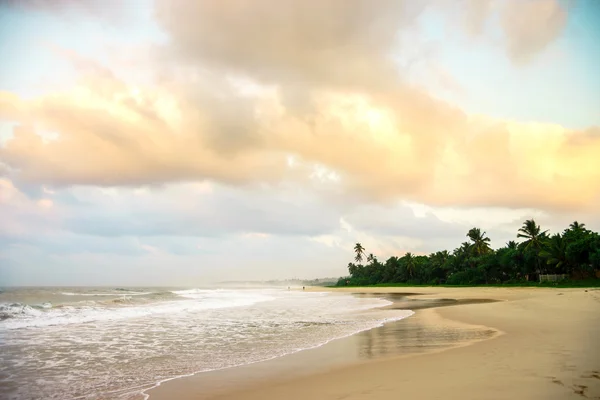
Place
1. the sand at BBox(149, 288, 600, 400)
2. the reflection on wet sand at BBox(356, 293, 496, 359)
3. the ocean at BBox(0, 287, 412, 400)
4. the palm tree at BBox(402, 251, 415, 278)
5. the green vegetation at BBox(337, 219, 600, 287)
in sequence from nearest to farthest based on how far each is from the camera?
the sand at BBox(149, 288, 600, 400)
the ocean at BBox(0, 287, 412, 400)
the reflection on wet sand at BBox(356, 293, 496, 359)
the green vegetation at BBox(337, 219, 600, 287)
the palm tree at BBox(402, 251, 415, 278)

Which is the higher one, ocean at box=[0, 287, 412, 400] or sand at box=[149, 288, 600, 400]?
sand at box=[149, 288, 600, 400]

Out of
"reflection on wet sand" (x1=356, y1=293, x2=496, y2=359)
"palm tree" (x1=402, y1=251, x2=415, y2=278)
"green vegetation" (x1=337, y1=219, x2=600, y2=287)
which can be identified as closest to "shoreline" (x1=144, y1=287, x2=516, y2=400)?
"reflection on wet sand" (x1=356, y1=293, x2=496, y2=359)

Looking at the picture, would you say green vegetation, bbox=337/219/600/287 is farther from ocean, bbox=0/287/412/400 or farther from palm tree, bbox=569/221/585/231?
ocean, bbox=0/287/412/400

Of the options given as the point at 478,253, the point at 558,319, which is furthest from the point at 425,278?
the point at 558,319

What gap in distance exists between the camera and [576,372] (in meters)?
7.37

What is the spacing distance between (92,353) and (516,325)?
610 inches

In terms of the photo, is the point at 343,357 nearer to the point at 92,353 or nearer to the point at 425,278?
the point at 92,353

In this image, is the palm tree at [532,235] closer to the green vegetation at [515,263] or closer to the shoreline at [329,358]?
the green vegetation at [515,263]

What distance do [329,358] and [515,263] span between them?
223 ft

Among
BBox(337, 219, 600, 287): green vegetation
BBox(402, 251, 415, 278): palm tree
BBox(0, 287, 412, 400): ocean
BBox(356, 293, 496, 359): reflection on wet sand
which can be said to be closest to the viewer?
BBox(0, 287, 412, 400): ocean

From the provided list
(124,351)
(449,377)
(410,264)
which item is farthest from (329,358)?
(410,264)

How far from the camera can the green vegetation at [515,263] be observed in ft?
182

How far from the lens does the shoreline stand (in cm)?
788

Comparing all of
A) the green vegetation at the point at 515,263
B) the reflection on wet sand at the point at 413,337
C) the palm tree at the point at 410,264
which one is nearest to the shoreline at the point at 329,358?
the reflection on wet sand at the point at 413,337
